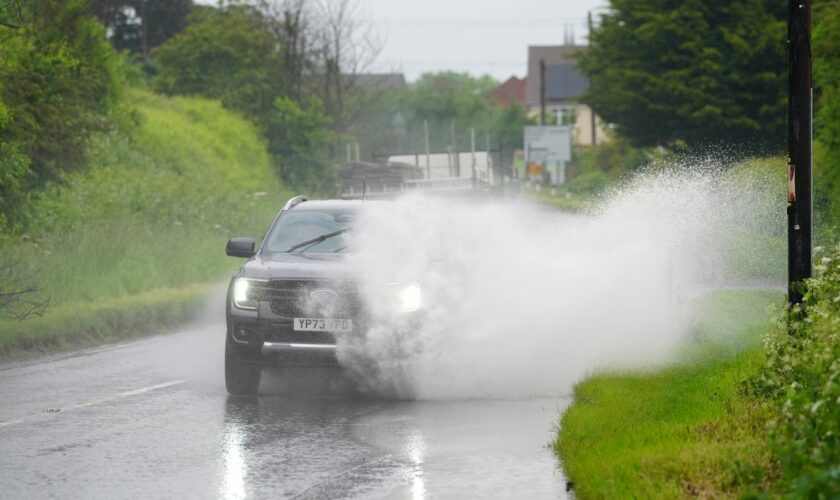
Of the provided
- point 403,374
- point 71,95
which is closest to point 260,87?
point 71,95

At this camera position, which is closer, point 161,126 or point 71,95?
point 71,95

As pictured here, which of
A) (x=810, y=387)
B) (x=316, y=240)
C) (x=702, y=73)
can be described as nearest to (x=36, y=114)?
(x=316, y=240)

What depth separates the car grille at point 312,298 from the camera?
43.6 feet

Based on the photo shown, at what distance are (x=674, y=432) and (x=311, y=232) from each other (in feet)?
20.5

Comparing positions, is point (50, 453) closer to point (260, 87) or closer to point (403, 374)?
point (403, 374)

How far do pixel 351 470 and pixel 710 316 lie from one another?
11.4 meters

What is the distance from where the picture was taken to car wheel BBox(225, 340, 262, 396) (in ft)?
44.1

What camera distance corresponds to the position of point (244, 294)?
13.6 metres

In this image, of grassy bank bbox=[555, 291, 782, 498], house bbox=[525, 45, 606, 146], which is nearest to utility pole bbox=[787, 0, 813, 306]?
grassy bank bbox=[555, 291, 782, 498]

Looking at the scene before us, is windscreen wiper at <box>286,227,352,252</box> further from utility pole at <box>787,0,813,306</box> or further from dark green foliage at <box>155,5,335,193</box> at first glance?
dark green foliage at <box>155,5,335,193</box>

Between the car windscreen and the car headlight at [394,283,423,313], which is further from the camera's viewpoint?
the car windscreen

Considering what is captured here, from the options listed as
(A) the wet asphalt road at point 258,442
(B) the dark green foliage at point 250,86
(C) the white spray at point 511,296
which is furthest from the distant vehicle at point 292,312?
(B) the dark green foliage at point 250,86

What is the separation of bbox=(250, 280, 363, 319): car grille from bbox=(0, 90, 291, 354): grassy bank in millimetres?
6208

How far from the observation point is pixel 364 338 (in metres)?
13.2
